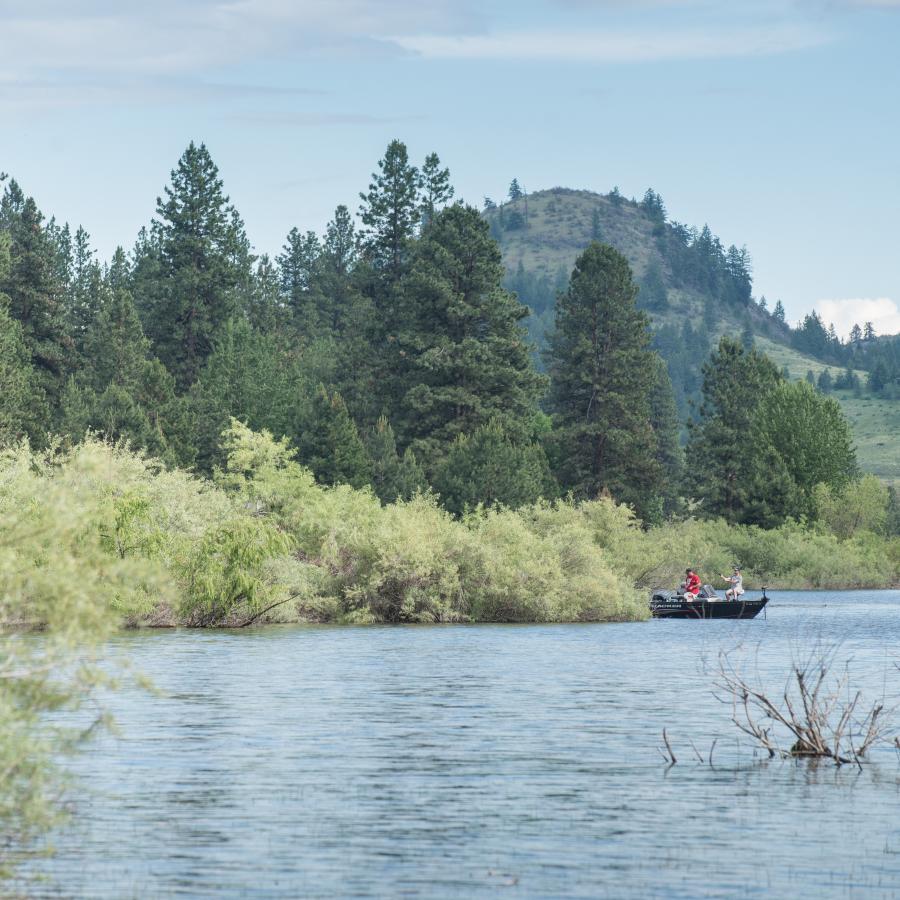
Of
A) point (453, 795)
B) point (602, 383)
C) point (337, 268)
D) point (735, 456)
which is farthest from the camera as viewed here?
point (337, 268)

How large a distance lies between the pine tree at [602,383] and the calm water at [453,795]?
71.2 metres

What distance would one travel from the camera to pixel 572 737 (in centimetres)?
2845

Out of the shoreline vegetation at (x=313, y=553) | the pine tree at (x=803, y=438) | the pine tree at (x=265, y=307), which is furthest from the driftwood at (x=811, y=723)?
the pine tree at (x=265, y=307)

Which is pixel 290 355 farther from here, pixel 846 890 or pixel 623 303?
pixel 846 890

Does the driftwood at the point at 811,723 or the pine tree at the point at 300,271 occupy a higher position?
the pine tree at the point at 300,271

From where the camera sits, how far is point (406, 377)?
10769 cm

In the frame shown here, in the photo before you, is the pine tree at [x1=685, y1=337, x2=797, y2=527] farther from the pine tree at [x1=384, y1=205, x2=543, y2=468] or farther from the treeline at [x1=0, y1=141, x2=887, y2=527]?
the pine tree at [x1=384, y1=205, x2=543, y2=468]

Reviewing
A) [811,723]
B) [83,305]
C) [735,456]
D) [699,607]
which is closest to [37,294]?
[83,305]

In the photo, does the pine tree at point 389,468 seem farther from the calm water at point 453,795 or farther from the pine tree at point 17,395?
the calm water at point 453,795

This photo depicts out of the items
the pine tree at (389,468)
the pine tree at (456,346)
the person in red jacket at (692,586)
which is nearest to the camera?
the person in red jacket at (692,586)

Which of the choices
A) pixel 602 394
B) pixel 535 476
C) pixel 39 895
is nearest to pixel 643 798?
pixel 39 895

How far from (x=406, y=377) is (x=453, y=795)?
86.0 metres

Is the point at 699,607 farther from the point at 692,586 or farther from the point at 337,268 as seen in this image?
the point at 337,268

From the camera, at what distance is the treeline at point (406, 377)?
94.9 metres
